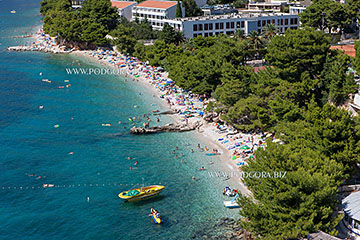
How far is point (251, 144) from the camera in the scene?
6169cm

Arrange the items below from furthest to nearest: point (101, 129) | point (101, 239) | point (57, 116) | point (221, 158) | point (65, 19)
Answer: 1. point (65, 19)
2. point (57, 116)
3. point (101, 129)
4. point (221, 158)
5. point (101, 239)

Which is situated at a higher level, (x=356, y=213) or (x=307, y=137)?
(x=307, y=137)

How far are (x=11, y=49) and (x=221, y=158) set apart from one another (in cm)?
10288

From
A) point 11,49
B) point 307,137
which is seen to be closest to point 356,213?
point 307,137

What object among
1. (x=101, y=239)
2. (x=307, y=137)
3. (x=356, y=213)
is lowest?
(x=101, y=239)

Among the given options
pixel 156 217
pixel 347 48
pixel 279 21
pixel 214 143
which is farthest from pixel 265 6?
pixel 156 217

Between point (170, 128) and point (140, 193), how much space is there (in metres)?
20.9

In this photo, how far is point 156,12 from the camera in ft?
443

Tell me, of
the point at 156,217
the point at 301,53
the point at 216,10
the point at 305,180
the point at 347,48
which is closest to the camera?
the point at 305,180

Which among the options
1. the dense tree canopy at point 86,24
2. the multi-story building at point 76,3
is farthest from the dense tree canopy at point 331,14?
the multi-story building at point 76,3

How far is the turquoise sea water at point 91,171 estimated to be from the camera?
153 ft

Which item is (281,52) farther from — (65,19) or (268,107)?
(65,19)

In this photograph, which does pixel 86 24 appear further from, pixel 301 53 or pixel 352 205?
pixel 352 205

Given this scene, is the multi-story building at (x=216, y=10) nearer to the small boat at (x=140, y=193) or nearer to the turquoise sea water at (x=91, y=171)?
the turquoise sea water at (x=91, y=171)
